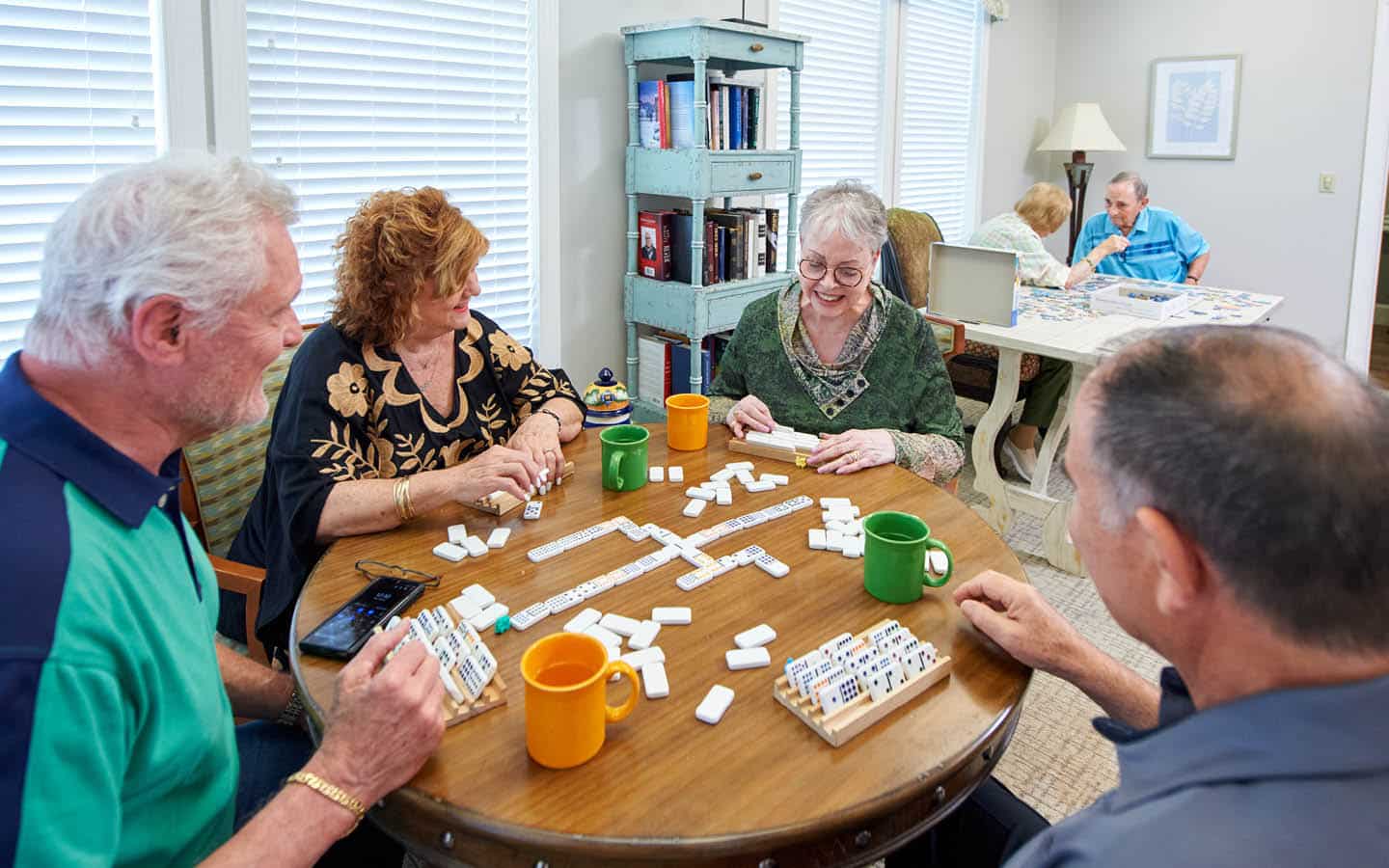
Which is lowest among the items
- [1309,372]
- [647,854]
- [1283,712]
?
[647,854]

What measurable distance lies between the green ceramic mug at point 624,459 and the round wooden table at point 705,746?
0.21 metres

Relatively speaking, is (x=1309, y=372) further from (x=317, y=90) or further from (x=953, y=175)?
(x=953, y=175)

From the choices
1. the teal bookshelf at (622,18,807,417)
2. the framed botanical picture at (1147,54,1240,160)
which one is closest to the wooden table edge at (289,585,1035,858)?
the teal bookshelf at (622,18,807,417)

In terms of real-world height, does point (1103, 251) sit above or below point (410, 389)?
above

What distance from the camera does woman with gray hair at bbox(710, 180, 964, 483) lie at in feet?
6.93

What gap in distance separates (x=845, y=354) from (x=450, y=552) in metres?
1.09

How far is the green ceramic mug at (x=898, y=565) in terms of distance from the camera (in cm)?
133

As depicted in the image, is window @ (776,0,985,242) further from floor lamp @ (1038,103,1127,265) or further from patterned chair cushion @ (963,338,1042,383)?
patterned chair cushion @ (963,338,1042,383)

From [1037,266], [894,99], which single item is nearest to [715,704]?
[1037,266]

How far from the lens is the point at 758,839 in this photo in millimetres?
909

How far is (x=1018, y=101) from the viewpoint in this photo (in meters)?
6.38

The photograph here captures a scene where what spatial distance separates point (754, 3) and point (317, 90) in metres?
2.18

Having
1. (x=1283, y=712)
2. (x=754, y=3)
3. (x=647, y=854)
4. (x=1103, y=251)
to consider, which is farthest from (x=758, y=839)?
(x=1103, y=251)

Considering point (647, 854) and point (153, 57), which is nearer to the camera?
point (647, 854)
